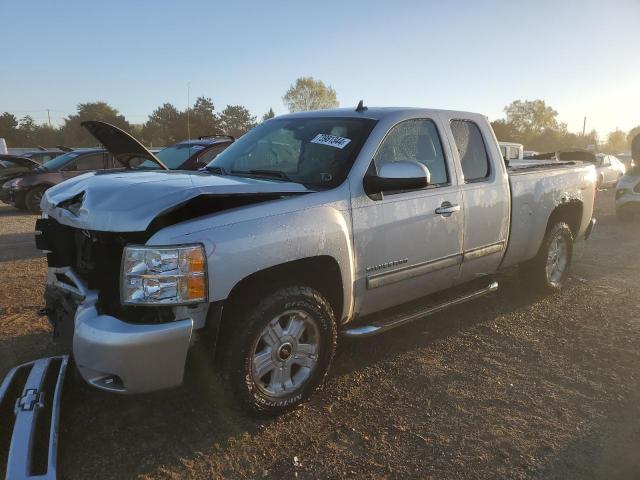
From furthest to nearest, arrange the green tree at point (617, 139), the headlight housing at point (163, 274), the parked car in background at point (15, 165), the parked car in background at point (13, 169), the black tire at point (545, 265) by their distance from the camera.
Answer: the green tree at point (617, 139) < the parked car in background at point (15, 165) < the parked car in background at point (13, 169) < the black tire at point (545, 265) < the headlight housing at point (163, 274)

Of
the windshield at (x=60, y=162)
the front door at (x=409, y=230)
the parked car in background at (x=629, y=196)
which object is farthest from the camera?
the windshield at (x=60, y=162)

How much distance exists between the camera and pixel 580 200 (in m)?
5.74

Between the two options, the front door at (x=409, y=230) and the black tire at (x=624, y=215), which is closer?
the front door at (x=409, y=230)

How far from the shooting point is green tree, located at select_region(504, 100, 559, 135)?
91875mm

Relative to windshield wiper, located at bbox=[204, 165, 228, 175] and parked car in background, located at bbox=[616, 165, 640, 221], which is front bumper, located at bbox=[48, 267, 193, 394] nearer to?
windshield wiper, located at bbox=[204, 165, 228, 175]

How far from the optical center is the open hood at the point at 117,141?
3.81 m

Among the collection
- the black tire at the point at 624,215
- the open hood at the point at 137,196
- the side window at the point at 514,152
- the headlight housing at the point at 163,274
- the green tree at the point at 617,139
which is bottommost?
the black tire at the point at 624,215

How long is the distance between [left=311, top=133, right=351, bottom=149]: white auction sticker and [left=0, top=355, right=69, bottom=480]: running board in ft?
7.64

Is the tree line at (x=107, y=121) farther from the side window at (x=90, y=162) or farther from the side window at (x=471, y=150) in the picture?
the side window at (x=471, y=150)

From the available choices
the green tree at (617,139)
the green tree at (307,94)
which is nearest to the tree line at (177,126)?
the green tree at (307,94)

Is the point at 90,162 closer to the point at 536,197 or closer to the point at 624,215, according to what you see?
the point at 536,197

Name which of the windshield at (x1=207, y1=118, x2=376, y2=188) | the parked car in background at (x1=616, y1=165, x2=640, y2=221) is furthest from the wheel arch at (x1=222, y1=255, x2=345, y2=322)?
the parked car in background at (x1=616, y1=165, x2=640, y2=221)

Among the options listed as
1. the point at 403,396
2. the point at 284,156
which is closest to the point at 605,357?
the point at 403,396

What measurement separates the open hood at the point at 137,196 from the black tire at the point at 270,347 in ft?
2.03
